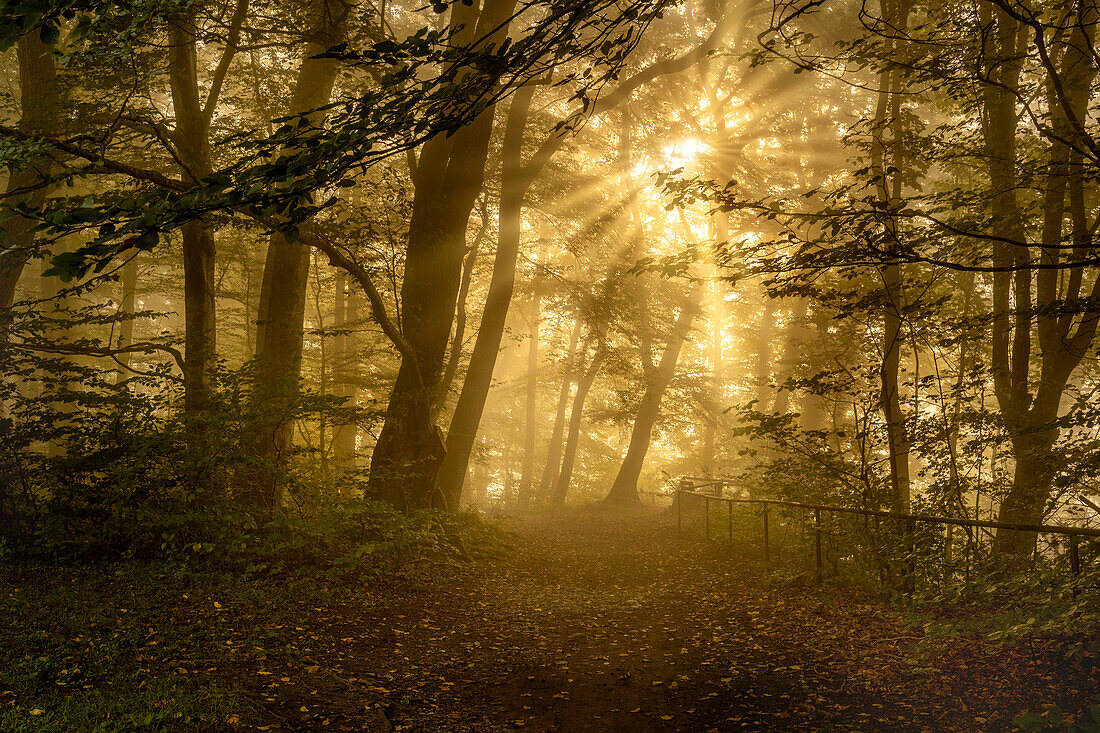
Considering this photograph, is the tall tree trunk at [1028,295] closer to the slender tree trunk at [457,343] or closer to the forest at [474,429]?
the forest at [474,429]

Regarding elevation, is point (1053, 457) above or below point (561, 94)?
below

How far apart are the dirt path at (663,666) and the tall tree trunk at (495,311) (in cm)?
391

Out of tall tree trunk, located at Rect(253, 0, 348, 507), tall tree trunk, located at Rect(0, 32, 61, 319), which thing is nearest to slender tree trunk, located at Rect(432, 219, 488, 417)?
tall tree trunk, located at Rect(253, 0, 348, 507)

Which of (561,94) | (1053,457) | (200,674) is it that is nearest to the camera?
(200,674)

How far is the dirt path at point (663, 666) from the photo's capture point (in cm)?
447

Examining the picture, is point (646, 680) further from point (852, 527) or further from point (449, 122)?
point (449, 122)

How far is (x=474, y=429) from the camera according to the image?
516 inches

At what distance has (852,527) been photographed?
26.5 feet

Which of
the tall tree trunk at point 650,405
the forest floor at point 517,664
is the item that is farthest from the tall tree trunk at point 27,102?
the tall tree trunk at point 650,405

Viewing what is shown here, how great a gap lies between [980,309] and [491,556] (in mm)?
9277

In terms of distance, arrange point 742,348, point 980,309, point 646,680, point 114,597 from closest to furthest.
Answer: point 646,680, point 114,597, point 980,309, point 742,348

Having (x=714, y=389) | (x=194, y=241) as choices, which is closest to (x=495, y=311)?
(x=194, y=241)

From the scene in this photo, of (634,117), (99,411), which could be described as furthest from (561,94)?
(99,411)

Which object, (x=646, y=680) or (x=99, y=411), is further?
(x=99, y=411)
